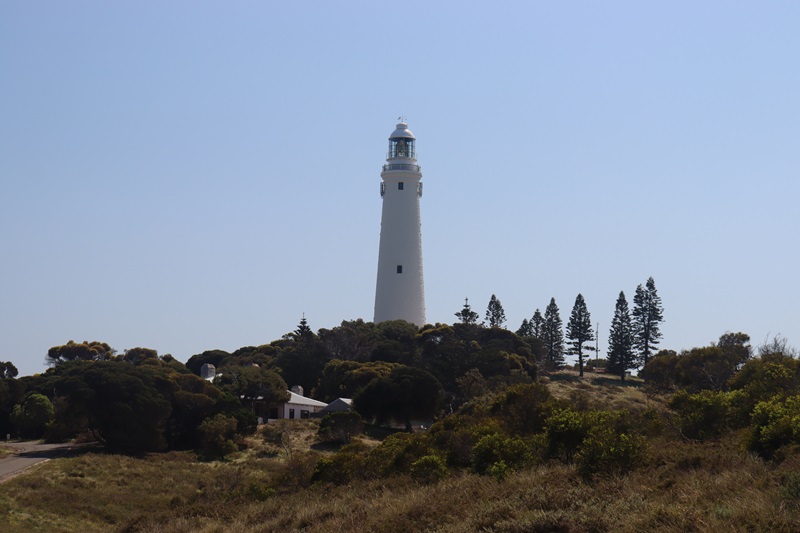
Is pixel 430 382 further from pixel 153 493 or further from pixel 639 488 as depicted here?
pixel 639 488

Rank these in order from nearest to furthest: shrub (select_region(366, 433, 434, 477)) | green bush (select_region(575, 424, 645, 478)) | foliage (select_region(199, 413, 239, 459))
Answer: green bush (select_region(575, 424, 645, 478)), shrub (select_region(366, 433, 434, 477)), foliage (select_region(199, 413, 239, 459))

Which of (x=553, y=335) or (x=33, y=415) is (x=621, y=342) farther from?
(x=33, y=415)

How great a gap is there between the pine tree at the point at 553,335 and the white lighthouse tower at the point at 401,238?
13055 millimetres

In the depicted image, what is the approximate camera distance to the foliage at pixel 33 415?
4538 cm

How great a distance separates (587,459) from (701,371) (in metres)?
33.9

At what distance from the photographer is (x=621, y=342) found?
2606 inches

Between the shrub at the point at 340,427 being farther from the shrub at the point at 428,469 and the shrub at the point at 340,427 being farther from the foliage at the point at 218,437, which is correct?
the shrub at the point at 428,469

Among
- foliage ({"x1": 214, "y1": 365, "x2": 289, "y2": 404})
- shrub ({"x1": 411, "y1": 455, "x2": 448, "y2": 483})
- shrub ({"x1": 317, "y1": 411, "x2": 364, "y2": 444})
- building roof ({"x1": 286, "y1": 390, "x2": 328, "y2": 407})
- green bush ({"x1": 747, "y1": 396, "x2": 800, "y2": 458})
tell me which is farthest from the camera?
building roof ({"x1": 286, "y1": 390, "x2": 328, "y2": 407})

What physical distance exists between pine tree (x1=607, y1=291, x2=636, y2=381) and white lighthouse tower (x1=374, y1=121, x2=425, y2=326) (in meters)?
14.0

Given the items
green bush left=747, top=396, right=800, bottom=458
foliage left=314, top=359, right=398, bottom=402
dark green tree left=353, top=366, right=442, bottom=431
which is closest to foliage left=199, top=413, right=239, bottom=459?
dark green tree left=353, top=366, right=442, bottom=431

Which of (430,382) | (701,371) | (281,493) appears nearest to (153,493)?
(281,493)

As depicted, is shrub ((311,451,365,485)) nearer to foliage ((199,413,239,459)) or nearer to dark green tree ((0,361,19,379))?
foliage ((199,413,239,459))

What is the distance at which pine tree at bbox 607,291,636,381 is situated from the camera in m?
65.8

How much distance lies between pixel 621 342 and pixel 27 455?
41.4 metres
